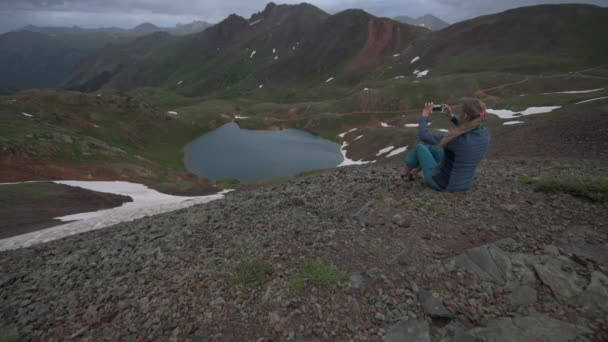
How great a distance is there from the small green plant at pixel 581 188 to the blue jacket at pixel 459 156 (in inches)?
74.5

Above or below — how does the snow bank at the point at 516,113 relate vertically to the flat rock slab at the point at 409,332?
below

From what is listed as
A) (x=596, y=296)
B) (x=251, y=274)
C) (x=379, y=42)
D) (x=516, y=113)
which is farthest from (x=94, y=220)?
(x=379, y=42)

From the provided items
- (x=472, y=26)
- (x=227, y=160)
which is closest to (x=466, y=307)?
(x=227, y=160)

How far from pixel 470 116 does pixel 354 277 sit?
179 inches

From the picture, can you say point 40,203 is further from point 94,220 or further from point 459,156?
point 459,156

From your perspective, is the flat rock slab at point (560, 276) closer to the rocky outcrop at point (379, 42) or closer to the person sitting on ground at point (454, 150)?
the person sitting on ground at point (454, 150)

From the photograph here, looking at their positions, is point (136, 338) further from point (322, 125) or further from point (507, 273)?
point (322, 125)

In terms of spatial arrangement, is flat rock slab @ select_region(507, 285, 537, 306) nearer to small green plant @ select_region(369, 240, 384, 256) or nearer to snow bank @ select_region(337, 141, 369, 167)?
small green plant @ select_region(369, 240, 384, 256)

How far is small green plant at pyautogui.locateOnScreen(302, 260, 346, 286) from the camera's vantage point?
6105 millimetres

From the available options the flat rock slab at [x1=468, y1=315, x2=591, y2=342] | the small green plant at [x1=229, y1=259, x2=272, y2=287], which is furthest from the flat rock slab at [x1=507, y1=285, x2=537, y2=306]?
the small green plant at [x1=229, y1=259, x2=272, y2=287]

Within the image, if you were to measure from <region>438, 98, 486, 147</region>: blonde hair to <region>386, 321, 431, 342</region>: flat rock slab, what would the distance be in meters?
4.35

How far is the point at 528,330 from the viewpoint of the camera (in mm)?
4527

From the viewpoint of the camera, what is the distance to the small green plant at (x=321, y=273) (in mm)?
6105

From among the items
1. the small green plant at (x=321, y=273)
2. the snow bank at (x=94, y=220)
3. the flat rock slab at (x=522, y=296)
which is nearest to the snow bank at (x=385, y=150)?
the snow bank at (x=94, y=220)
